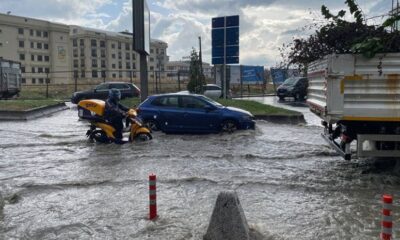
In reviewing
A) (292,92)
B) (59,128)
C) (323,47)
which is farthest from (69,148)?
(292,92)

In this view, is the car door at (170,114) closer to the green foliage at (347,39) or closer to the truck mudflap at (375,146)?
the green foliage at (347,39)

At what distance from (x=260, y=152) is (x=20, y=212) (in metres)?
6.25

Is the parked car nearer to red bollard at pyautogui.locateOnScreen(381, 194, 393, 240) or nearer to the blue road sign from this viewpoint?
the blue road sign

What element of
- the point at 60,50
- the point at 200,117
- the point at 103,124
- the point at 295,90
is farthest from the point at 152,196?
the point at 60,50

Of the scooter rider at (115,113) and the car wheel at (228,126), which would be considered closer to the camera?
the scooter rider at (115,113)

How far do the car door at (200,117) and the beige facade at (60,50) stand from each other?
192 feet

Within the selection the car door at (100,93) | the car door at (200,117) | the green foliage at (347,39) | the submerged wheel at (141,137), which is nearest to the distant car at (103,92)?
the car door at (100,93)

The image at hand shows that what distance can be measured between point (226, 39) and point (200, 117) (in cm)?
1070

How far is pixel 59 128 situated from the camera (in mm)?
15422

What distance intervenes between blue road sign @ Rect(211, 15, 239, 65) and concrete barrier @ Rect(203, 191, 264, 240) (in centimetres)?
1896

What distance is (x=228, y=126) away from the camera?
13.5m

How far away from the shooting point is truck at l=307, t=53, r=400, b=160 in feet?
21.7

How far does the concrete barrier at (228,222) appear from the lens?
14.7 feet

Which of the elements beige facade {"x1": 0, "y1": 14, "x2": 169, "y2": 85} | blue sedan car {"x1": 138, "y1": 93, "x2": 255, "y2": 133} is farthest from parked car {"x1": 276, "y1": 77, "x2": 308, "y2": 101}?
beige facade {"x1": 0, "y1": 14, "x2": 169, "y2": 85}
